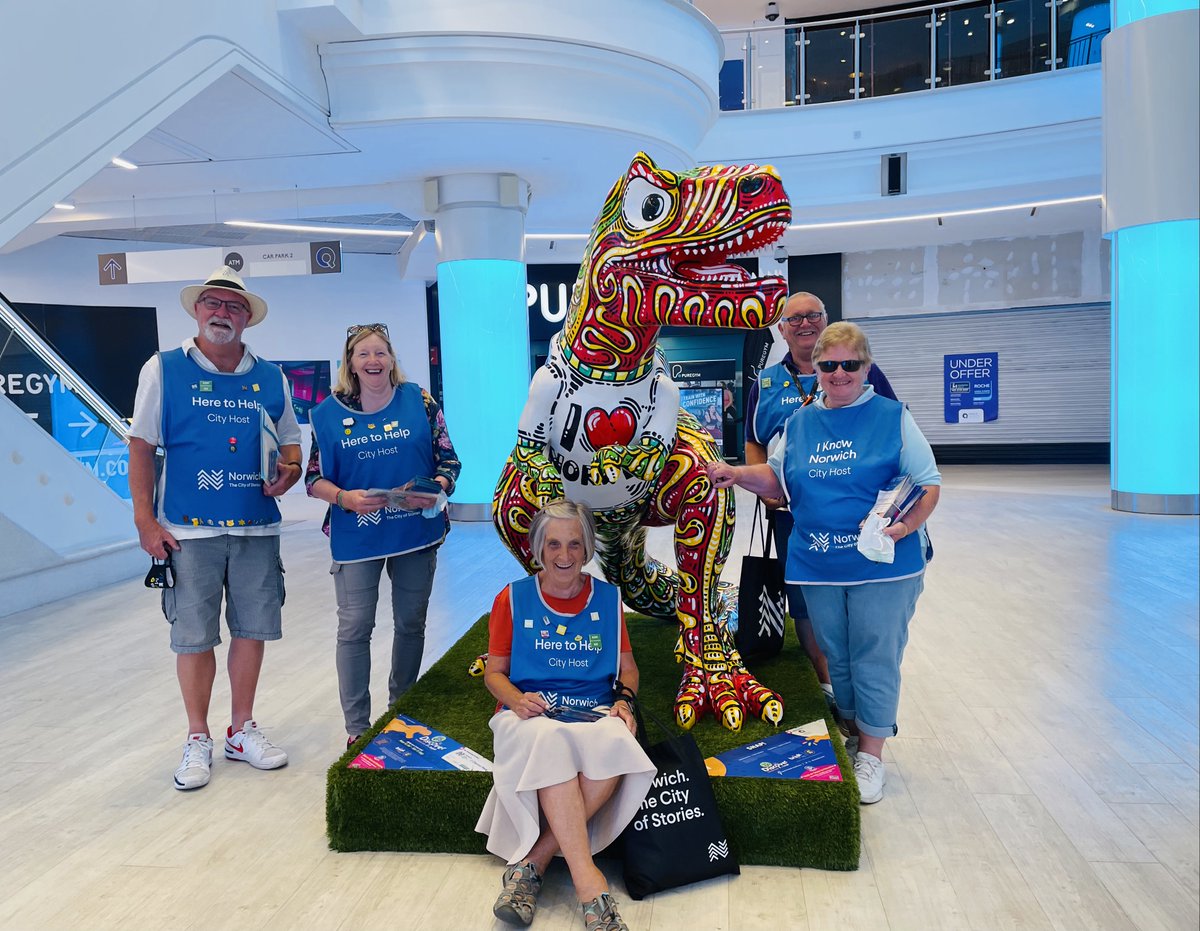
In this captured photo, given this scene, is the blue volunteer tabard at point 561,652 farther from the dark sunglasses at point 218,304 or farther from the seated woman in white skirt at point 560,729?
the dark sunglasses at point 218,304

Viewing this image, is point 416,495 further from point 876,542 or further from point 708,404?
point 708,404

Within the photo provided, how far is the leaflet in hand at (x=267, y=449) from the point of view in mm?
2848

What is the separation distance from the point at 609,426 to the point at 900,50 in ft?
29.8

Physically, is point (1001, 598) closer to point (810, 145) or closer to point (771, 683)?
point (771, 683)

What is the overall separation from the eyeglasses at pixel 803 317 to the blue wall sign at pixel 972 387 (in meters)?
Answer: 11.3

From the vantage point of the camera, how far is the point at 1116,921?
198 centimetres

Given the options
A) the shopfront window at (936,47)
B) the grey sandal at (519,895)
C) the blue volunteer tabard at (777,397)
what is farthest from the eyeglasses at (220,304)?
the shopfront window at (936,47)

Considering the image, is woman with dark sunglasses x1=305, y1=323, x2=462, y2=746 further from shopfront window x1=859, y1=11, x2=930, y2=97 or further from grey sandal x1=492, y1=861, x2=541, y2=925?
shopfront window x1=859, y1=11, x2=930, y2=97

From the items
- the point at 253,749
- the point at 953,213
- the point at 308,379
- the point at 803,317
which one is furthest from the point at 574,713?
the point at 308,379

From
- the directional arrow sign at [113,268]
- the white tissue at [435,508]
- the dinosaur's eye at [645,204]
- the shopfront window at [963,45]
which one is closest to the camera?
the dinosaur's eye at [645,204]

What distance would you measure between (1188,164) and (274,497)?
2858mm

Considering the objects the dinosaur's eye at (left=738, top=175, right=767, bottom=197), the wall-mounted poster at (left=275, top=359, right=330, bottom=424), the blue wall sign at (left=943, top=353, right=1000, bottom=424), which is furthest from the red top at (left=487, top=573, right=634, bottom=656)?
the blue wall sign at (left=943, top=353, right=1000, bottom=424)

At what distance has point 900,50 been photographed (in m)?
Answer: 9.88

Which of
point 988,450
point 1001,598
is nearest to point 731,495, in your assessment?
point 1001,598
